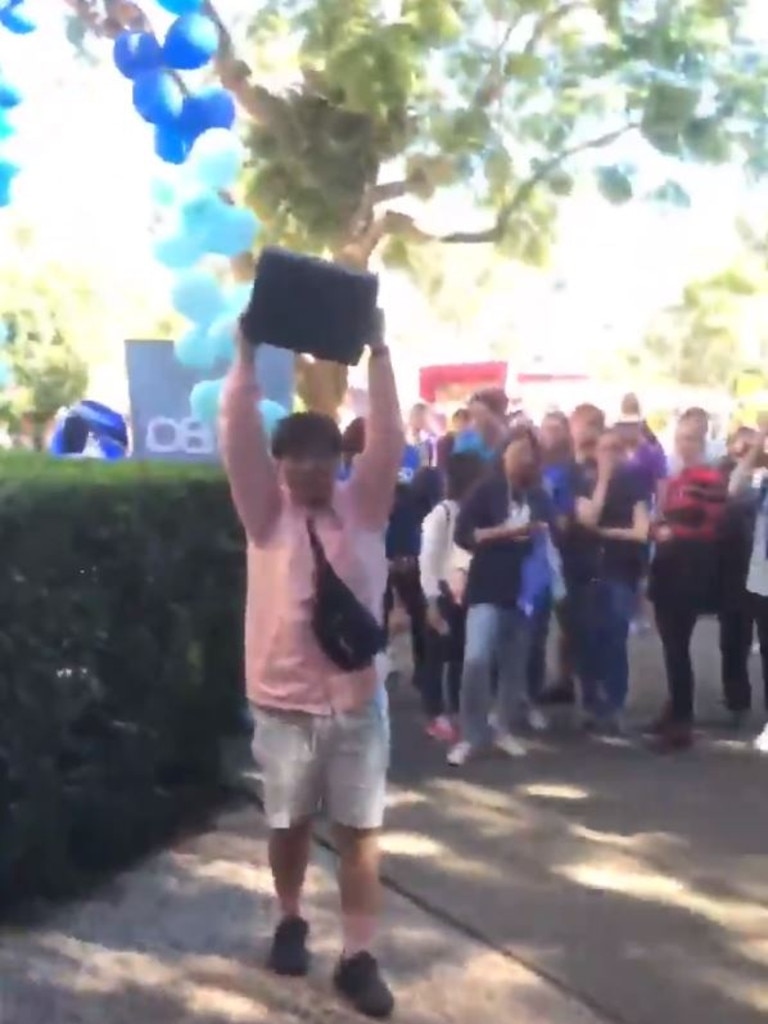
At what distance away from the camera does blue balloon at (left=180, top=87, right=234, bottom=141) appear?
7410 millimetres

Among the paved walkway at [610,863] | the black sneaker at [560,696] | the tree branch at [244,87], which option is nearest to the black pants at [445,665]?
the paved walkway at [610,863]

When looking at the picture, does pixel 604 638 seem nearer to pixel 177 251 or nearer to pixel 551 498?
pixel 551 498

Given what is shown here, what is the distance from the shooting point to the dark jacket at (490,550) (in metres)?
7.99

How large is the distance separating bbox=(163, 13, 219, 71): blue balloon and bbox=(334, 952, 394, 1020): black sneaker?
399 cm

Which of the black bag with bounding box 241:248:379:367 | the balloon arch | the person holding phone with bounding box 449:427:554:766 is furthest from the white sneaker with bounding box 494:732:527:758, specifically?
the black bag with bounding box 241:248:379:367

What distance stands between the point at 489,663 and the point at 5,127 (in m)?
3.30

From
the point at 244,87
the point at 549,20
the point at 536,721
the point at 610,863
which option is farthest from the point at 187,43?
the point at 549,20

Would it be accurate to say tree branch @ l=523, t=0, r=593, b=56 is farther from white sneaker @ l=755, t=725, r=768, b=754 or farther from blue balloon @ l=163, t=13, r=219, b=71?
blue balloon @ l=163, t=13, r=219, b=71

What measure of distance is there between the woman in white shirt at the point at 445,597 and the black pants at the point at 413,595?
0.54 meters

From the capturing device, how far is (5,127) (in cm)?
745

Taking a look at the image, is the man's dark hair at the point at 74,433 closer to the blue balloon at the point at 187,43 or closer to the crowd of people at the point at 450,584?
the crowd of people at the point at 450,584

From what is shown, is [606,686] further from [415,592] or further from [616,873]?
[616,873]

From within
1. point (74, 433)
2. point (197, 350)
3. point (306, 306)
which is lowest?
point (74, 433)

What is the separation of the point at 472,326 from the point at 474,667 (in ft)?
195
